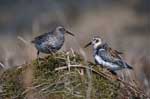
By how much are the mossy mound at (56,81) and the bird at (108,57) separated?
1.36m

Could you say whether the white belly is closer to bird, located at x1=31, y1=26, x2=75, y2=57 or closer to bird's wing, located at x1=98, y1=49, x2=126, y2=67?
bird's wing, located at x1=98, y1=49, x2=126, y2=67

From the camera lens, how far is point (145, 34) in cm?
2889

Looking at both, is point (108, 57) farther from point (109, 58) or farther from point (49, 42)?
point (49, 42)

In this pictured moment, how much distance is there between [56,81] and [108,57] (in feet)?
8.06

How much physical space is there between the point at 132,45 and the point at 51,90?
14.1 m

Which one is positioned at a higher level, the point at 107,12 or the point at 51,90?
the point at 107,12

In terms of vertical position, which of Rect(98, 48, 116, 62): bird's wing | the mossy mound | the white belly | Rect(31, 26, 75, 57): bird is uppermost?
Rect(31, 26, 75, 57): bird

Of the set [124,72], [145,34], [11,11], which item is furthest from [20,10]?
[124,72]

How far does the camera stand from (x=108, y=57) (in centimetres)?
1422

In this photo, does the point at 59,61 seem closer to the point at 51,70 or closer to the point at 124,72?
the point at 51,70

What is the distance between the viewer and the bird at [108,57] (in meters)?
13.7

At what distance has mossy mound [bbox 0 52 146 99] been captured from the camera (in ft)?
38.4

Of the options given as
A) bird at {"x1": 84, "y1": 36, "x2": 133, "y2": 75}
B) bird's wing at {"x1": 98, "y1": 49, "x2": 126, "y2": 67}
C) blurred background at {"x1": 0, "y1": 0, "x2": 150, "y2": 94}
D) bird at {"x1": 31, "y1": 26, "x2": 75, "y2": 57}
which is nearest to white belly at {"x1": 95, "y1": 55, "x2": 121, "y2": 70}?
bird at {"x1": 84, "y1": 36, "x2": 133, "y2": 75}

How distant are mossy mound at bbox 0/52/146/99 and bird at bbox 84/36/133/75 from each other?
1359mm
